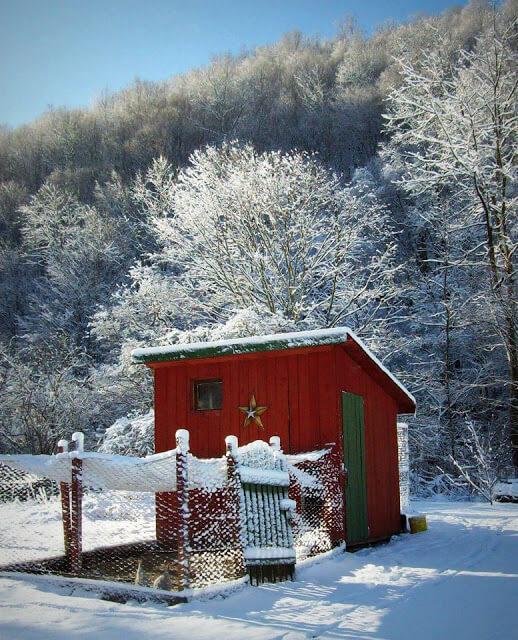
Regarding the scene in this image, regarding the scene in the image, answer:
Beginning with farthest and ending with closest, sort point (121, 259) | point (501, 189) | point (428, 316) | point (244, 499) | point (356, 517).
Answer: point (121, 259)
point (428, 316)
point (501, 189)
point (356, 517)
point (244, 499)

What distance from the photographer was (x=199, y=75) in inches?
1794

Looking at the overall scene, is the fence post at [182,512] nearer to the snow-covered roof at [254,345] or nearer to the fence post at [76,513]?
the fence post at [76,513]

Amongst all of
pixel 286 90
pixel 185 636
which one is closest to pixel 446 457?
pixel 185 636

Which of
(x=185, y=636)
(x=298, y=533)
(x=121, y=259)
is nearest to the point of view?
(x=185, y=636)

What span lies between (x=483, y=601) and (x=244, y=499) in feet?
8.36

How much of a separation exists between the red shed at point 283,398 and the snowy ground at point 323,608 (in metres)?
1.68

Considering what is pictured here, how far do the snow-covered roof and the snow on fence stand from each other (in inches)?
61.4

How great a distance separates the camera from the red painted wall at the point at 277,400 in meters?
8.95

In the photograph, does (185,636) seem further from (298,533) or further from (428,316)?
(428,316)

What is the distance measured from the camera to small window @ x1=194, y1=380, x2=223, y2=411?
385 inches

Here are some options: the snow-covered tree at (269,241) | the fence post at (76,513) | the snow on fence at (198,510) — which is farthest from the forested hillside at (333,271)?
the fence post at (76,513)

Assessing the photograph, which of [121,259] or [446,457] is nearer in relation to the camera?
[446,457]

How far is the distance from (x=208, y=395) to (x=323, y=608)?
475cm

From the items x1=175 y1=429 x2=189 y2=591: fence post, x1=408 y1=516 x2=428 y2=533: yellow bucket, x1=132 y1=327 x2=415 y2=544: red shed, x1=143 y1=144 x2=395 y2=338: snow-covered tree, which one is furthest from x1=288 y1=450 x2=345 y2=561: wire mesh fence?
x1=143 y1=144 x2=395 y2=338: snow-covered tree
